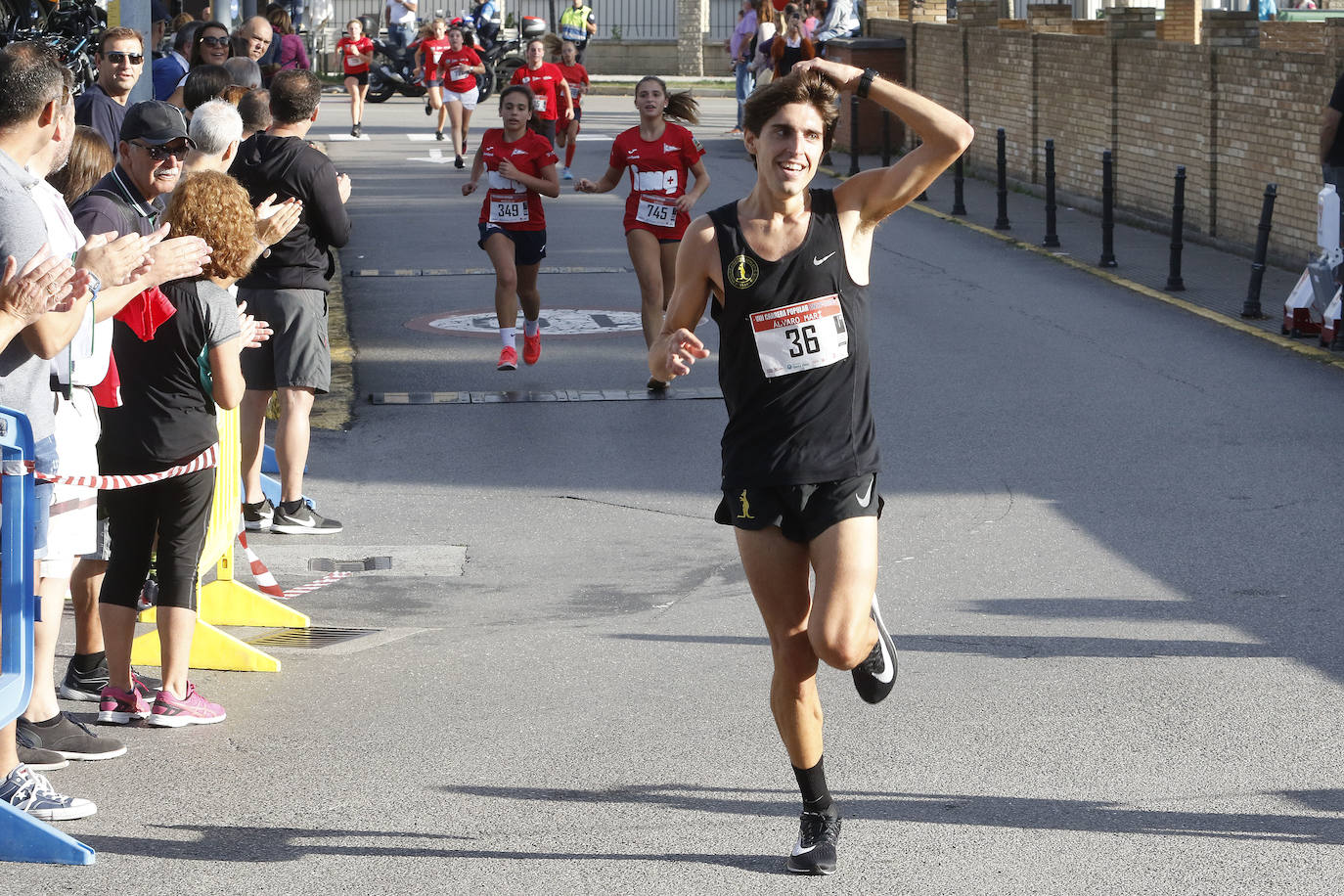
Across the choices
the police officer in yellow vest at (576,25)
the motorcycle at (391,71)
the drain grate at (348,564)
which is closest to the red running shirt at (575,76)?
the police officer in yellow vest at (576,25)

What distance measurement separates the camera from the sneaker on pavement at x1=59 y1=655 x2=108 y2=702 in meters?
6.42

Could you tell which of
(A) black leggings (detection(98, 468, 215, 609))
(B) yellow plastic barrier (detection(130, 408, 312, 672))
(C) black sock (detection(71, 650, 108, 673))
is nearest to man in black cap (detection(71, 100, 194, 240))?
(B) yellow plastic barrier (detection(130, 408, 312, 672))

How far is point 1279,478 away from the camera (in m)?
9.52

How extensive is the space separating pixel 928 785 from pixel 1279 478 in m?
4.69

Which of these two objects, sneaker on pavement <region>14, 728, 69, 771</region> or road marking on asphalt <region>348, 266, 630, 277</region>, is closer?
sneaker on pavement <region>14, 728, 69, 771</region>

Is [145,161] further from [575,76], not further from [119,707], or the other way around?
[575,76]

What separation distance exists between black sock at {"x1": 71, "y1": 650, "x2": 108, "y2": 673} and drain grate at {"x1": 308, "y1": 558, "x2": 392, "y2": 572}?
1.87 metres

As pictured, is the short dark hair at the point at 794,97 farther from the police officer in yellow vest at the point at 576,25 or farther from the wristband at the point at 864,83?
the police officer in yellow vest at the point at 576,25

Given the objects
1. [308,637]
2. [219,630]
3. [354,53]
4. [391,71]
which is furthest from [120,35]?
[391,71]

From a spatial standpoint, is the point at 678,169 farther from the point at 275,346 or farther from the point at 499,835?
the point at 499,835

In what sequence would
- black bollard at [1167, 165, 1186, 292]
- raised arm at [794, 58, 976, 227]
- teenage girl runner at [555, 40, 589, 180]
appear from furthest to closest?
1. teenage girl runner at [555, 40, 589, 180]
2. black bollard at [1167, 165, 1186, 292]
3. raised arm at [794, 58, 976, 227]

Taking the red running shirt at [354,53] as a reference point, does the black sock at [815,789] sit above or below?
below

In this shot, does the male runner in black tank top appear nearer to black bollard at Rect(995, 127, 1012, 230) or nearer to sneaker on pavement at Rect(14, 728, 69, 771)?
sneaker on pavement at Rect(14, 728, 69, 771)

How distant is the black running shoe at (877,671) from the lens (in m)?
5.30
